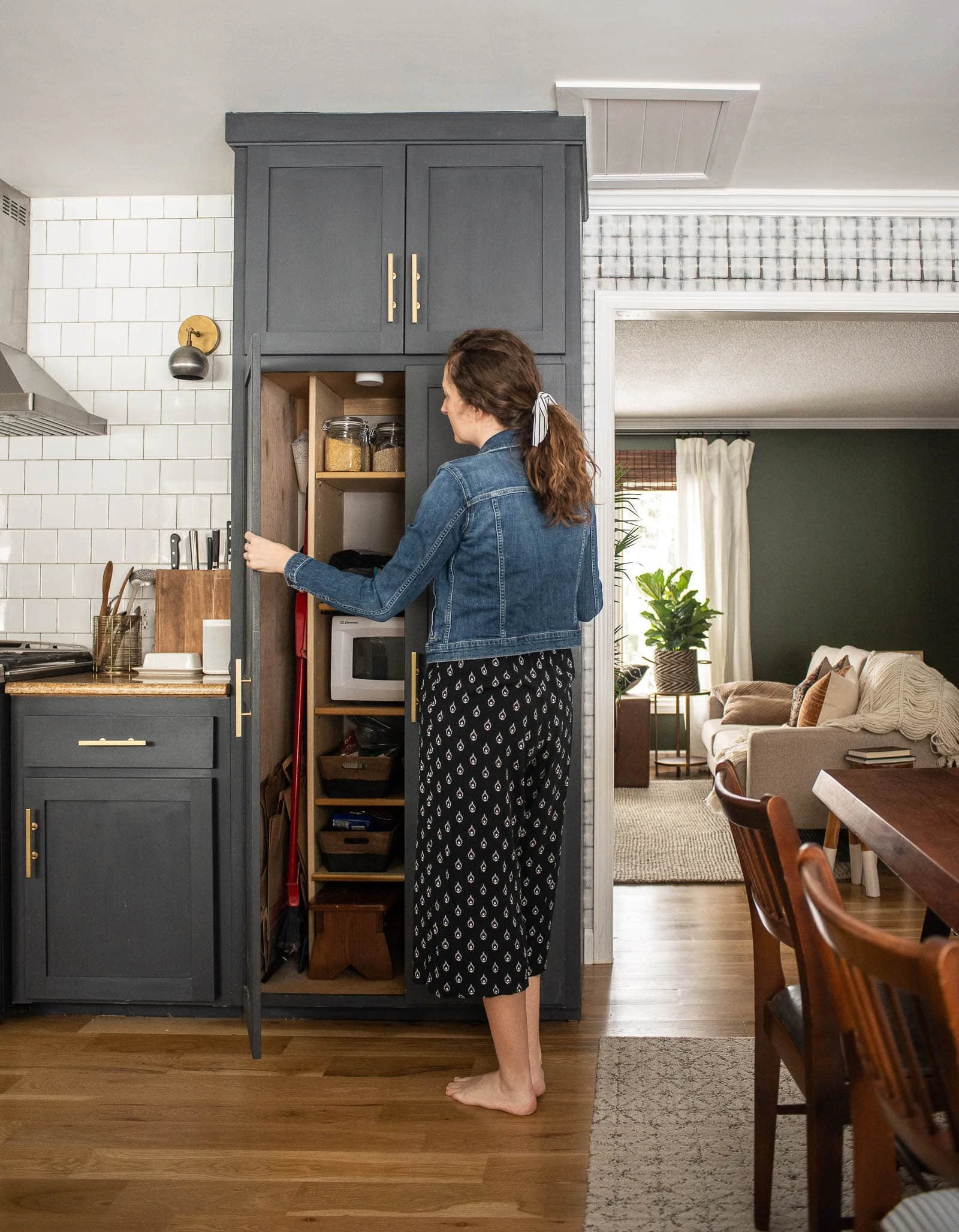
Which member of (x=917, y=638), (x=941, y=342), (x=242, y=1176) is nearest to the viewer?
(x=242, y=1176)

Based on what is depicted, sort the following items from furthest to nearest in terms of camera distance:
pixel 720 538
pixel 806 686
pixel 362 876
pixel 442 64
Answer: pixel 720 538 < pixel 806 686 < pixel 362 876 < pixel 442 64

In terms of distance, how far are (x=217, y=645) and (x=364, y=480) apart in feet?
2.07

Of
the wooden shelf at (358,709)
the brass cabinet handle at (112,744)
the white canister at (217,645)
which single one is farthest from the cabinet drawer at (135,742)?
the wooden shelf at (358,709)

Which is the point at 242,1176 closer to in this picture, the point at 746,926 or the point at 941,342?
the point at 746,926

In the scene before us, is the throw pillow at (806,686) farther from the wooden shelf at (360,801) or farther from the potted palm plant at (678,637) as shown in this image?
the wooden shelf at (360,801)

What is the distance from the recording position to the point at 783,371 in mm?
6250

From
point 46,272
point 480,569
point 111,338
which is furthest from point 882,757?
point 46,272

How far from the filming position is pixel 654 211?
3.29 metres

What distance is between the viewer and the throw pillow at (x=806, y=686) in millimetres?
5461

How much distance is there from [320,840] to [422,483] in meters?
1.04

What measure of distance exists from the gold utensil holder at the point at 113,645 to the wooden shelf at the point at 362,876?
85 cm

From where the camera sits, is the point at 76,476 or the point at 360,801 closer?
the point at 360,801

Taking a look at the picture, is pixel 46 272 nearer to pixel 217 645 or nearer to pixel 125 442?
pixel 125 442

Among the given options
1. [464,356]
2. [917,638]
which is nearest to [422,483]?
[464,356]
